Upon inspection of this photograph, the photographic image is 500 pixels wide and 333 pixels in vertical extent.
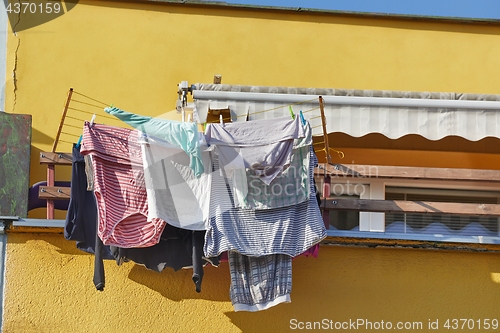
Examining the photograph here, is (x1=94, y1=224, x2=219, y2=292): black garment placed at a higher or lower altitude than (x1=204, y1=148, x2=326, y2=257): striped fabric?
lower

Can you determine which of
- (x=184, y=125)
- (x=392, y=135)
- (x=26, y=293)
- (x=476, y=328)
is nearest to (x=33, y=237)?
(x=26, y=293)

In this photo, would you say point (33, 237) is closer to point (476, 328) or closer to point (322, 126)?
point (322, 126)

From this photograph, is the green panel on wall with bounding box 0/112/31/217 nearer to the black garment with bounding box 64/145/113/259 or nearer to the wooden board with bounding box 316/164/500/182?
the black garment with bounding box 64/145/113/259

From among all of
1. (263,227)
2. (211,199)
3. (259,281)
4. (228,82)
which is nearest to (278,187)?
(263,227)

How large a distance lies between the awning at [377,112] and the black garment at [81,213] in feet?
4.14

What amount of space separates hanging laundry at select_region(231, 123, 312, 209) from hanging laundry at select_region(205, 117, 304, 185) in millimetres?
55

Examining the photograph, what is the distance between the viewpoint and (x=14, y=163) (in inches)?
310

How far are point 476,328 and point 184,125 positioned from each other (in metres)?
3.11

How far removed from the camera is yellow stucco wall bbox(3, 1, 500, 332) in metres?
7.74

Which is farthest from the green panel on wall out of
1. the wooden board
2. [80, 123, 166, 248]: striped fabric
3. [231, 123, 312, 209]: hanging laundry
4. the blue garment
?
the wooden board

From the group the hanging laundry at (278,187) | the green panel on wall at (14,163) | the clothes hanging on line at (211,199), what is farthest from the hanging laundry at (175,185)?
the green panel on wall at (14,163)

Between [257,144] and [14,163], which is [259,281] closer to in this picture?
[257,144]

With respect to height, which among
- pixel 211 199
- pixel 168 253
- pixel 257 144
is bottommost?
pixel 168 253

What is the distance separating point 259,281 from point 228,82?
253cm
